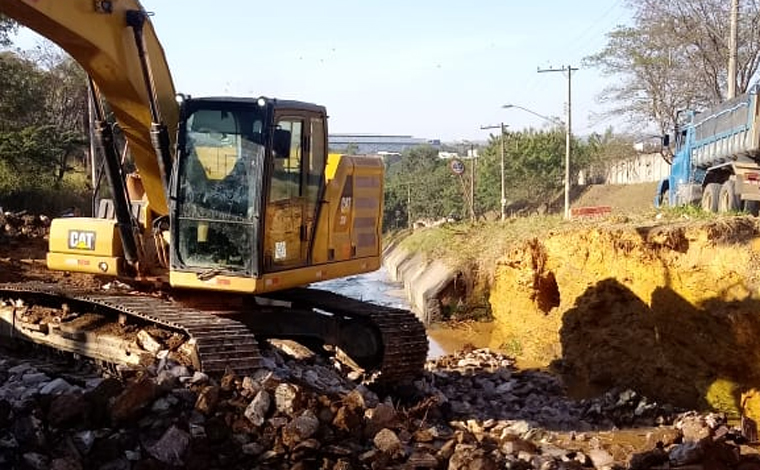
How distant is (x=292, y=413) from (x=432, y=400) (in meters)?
3.03

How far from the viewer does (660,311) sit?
12852mm

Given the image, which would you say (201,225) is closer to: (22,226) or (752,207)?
(752,207)

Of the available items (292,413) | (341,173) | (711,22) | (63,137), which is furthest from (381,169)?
(711,22)

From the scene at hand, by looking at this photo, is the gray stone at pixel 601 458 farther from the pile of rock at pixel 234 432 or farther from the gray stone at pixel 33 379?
the gray stone at pixel 33 379

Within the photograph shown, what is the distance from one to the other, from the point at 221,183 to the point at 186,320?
1.42 metres

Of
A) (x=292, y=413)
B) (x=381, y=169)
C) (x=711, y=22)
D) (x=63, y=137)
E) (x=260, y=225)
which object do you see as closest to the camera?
(x=292, y=413)


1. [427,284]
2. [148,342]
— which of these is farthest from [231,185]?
[427,284]

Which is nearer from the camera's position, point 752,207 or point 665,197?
point 752,207

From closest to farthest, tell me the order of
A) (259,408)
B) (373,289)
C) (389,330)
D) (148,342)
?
(259,408) → (148,342) → (389,330) → (373,289)

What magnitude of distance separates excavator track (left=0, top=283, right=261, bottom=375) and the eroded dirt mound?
641cm

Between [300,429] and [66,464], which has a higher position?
[300,429]

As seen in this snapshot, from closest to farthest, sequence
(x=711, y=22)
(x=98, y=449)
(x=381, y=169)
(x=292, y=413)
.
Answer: (x=98, y=449)
(x=292, y=413)
(x=381, y=169)
(x=711, y=22)

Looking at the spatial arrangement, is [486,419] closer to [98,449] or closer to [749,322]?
[749,322]

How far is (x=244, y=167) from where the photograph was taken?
8.76m
